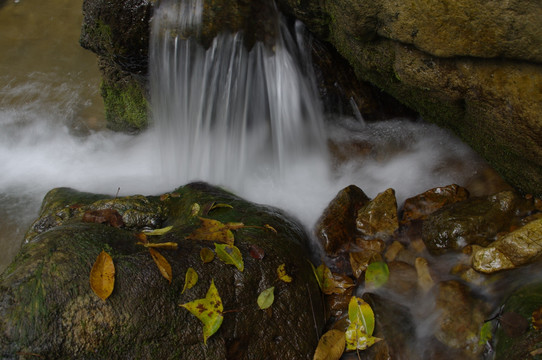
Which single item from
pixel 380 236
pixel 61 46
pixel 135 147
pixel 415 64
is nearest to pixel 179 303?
pixel 380 236

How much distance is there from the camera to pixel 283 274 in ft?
9.13

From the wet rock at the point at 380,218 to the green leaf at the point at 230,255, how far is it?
54.6 inches

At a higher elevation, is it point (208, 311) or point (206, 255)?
point (206, 255)

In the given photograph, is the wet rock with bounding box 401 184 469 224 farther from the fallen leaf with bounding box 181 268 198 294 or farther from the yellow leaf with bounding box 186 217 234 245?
the fallen leaf with bounding box 181 268 198 294

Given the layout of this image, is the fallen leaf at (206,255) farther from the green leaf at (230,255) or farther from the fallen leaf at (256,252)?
the fallen leaf at (256,252)

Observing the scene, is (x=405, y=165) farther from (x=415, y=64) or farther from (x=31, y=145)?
(x=31, y=145)

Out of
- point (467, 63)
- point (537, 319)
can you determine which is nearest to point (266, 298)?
point (537, 319)

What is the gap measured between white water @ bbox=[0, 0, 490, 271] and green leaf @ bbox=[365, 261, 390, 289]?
2.61 ft

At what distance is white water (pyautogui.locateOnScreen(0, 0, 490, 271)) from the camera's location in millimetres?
4336

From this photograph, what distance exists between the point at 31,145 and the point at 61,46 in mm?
2547

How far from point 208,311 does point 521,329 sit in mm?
1788

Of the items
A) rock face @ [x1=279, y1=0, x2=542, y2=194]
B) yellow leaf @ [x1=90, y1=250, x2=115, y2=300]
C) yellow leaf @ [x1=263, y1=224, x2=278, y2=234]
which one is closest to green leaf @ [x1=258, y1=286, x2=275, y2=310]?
yellow leaf @ [x1=263, y1=224, x2=278, y2=234]

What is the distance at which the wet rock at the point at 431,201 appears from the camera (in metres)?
3.65

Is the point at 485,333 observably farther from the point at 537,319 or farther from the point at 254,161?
the point at 254,161
